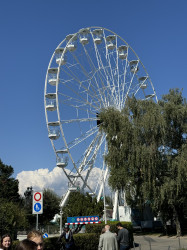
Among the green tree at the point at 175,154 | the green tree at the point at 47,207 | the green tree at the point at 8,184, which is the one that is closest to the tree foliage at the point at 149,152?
the green tree at the point at 175,154

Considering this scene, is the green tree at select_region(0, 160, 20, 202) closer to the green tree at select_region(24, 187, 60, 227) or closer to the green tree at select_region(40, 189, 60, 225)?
the green tree at select_region(24, 187, 60, 227)

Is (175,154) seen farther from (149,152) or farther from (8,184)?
(8,184)

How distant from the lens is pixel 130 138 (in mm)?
26969

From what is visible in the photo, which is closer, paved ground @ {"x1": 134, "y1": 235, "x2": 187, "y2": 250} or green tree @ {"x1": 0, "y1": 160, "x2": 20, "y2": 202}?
paved ground @ {"x1": 134, "y1": 235, "x2": 187, "y2": 250}

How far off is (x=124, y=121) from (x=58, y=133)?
19.2 feet

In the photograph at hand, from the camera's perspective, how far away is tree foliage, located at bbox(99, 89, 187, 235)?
84.5 feet

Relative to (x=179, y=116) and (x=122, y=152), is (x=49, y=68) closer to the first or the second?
(x=122, y=152)

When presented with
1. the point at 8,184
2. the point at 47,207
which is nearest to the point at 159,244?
the point at 8,184

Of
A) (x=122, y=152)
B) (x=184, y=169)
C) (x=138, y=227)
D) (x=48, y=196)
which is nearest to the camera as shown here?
(x=184, y=169)

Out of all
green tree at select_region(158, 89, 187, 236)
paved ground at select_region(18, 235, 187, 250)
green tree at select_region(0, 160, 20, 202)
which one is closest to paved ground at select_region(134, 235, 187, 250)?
paved ground at select_region(18, 235, 187, 250)

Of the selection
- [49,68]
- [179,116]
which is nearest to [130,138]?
[179,116]

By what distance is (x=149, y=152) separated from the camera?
84.9ft

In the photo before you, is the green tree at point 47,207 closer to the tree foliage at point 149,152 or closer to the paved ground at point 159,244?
the tree foliage at point 149,152

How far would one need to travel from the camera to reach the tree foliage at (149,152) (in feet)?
84.5
